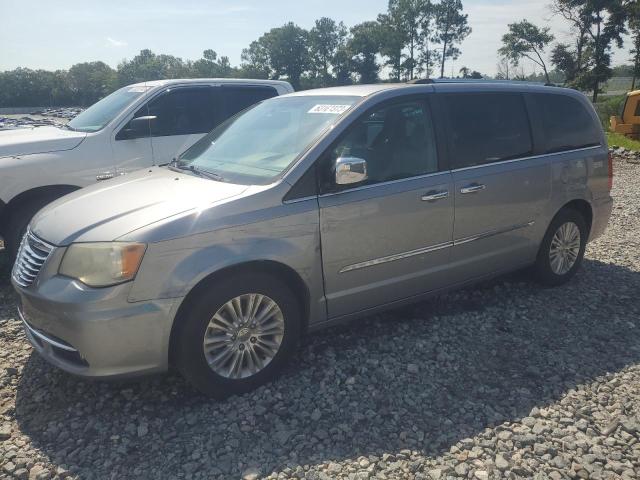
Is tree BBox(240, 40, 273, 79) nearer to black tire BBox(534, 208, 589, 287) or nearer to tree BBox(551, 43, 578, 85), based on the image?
tree BBox(551, 43, 578, 85)

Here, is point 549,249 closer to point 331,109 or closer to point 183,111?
point 331,109

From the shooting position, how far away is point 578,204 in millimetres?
5082

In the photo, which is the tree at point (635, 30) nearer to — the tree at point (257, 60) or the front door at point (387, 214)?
the front door at point (387, 214)

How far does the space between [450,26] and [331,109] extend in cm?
8381

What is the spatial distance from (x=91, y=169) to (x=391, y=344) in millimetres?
3896

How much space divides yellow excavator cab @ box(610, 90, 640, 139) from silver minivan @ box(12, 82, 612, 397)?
1852 cm

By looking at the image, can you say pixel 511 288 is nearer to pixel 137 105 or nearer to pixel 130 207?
pixel 130 207

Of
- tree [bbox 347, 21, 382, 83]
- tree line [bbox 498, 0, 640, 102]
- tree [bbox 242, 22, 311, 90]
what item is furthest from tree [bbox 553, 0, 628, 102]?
tree [bbox 242, 22, 311, 90]

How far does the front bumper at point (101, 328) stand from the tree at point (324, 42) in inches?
3949

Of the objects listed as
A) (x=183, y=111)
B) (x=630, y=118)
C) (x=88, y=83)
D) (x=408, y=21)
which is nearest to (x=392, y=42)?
(x=408, y=21)

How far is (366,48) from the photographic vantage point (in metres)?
87.6

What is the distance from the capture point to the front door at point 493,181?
4.14 metres

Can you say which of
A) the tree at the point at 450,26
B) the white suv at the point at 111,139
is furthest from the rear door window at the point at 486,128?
the tree at the point at 450,26

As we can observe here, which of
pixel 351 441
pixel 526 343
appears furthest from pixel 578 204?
pixel 351 441
